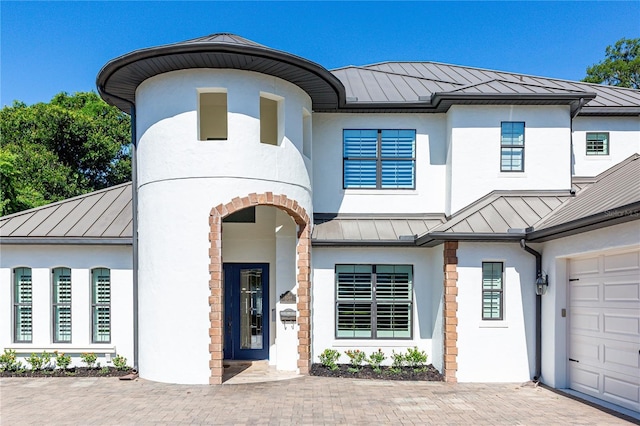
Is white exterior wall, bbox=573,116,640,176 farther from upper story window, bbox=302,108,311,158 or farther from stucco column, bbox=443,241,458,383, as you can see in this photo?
upper story window, bbox=302,108,311,158

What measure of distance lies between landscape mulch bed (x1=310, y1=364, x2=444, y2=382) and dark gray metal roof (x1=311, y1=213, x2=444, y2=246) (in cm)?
289

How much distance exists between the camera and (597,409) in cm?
763

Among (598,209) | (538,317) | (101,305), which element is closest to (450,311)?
(538,317)

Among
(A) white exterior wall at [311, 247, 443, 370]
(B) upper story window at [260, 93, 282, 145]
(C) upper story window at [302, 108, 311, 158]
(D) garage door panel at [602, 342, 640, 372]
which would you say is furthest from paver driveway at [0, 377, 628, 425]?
(B) upper story window at [260, 93, 282, 145]

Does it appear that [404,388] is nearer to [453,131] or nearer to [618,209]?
[618,209]

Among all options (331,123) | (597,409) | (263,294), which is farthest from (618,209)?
(263,294)

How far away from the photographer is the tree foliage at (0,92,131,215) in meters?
23.1

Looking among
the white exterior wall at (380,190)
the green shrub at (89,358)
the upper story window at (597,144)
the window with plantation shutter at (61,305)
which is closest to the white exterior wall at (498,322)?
the white exterior wall at (380,190)

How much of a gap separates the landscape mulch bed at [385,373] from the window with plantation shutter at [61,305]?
589 cm

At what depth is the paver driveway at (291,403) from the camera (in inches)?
284

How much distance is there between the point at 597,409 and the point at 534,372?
1959mm

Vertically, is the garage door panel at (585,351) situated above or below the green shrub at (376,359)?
above

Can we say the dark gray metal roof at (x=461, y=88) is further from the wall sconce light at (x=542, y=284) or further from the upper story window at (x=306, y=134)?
the wall sconce light at (x=542, y=284)

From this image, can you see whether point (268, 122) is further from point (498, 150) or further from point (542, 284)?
point (542, 284)
